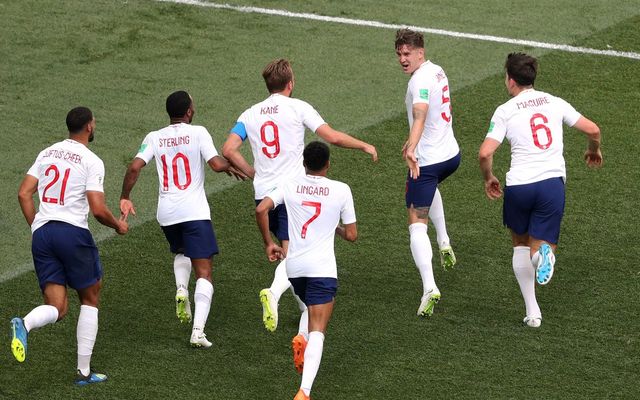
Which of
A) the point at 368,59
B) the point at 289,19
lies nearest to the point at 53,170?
the point at 368,59

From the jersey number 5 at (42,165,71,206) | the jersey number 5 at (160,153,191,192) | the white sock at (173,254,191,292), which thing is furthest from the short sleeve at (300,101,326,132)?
the jersey number 5 at (42,165,71,206)

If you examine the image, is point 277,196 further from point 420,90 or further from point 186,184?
point 420,90

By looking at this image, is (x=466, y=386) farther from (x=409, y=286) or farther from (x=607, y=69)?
(x=607, y=69)

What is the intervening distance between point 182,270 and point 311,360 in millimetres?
1919

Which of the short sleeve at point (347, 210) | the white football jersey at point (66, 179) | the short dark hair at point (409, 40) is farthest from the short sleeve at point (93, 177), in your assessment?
the short dark hair at point (409, 40)

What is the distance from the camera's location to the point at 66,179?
31.7ft

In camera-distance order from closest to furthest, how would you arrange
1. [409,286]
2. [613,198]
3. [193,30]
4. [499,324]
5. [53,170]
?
[53,170] → [499,324] → [409,286] → [613,198] → [193,30]

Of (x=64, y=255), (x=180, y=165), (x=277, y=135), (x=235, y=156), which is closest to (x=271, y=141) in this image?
(x=277, y=135)

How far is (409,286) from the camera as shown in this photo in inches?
457

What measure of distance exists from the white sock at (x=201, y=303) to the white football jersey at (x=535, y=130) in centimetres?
264

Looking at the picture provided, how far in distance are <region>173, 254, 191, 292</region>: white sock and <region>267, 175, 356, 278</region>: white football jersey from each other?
1486mm

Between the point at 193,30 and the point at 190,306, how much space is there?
774cm

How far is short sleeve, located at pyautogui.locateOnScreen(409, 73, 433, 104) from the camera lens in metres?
10.8

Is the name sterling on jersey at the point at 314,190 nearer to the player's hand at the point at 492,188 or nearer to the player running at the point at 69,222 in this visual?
the player running at the point at 69,222
